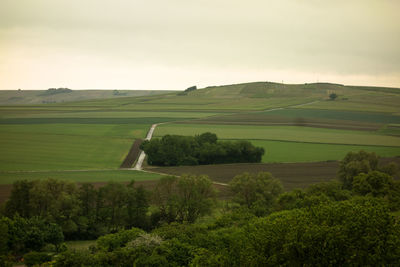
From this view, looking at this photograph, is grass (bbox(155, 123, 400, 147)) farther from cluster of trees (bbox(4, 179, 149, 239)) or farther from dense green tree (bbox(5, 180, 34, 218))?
dense green tree (bbox(5, 180, 34, 218))

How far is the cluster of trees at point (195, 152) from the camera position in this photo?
266 feet

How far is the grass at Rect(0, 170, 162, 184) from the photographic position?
64.2m

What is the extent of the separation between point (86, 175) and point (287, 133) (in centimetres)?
6248

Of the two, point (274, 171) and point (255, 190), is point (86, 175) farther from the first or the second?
point (274, 171)

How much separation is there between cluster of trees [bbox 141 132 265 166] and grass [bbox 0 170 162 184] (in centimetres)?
957

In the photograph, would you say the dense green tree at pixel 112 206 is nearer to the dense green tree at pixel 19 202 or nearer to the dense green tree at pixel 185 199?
the dense green tree at pixel 185 199

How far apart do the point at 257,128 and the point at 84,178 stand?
66.6 metres

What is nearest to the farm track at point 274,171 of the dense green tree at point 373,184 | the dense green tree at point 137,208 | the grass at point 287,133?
the dense green tree at point 137,208

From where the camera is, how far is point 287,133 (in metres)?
113

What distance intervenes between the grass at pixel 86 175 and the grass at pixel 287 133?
128 ft

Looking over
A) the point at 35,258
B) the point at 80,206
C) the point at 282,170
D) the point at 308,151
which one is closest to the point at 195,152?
the point at 282,170

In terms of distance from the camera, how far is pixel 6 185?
5938 centimetres

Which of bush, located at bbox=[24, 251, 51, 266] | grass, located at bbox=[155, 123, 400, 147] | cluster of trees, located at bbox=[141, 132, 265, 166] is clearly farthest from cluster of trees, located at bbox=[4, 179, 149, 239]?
grass, located at bbox=[155, 123, 400, 147]

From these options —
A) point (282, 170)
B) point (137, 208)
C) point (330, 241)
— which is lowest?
point (137, 208)
